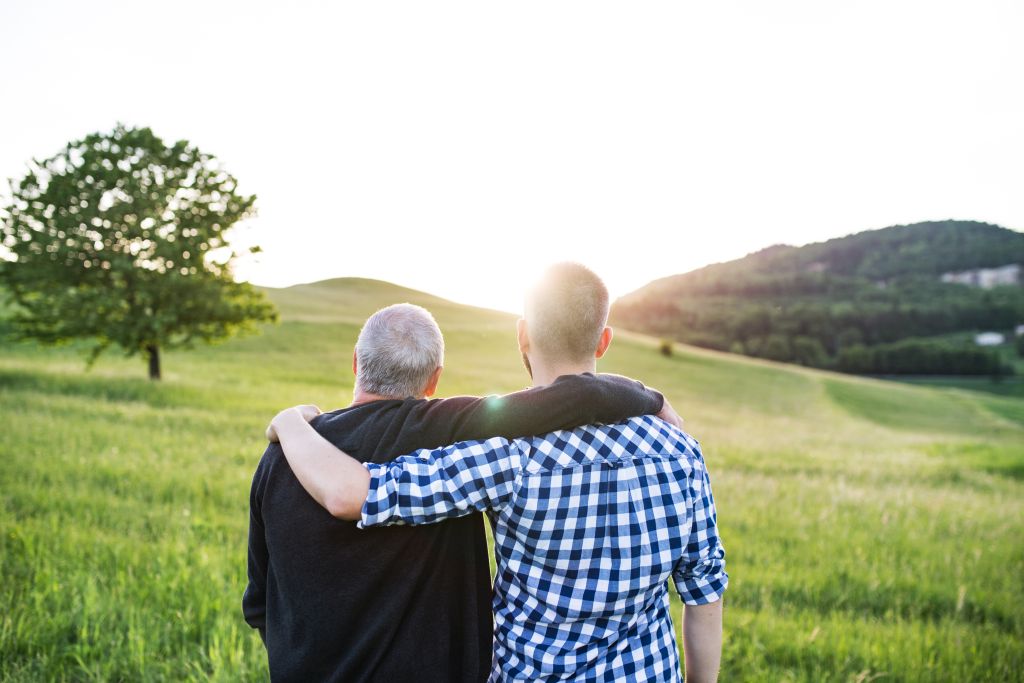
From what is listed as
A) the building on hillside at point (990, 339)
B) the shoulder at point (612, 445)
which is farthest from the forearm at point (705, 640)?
the building on hillside at point (990, 339)

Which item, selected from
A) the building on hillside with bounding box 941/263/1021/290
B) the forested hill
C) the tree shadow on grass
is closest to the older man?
the tree shadow on grass

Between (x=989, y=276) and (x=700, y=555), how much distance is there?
197m

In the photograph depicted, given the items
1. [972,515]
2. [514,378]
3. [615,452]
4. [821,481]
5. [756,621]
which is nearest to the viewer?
[615,452]

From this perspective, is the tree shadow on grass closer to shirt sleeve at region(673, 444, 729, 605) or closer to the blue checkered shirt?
the blue checkered shirt

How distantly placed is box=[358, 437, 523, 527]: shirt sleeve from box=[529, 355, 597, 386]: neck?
0.88 feet

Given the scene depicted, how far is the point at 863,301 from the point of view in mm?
133250

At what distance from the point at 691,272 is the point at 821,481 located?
155718 mm

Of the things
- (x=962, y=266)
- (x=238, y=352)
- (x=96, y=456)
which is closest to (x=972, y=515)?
(x=96, y=456)

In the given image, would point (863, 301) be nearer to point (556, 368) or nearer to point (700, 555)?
point (700, 555)

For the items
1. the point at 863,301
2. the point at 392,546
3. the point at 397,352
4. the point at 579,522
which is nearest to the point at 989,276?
the point at 863,301

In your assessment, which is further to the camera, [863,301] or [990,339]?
[863,301]

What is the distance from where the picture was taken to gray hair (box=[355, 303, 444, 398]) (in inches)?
83.4

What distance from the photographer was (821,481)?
11.7m

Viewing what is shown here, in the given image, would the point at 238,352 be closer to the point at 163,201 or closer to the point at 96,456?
the point at 163,201
